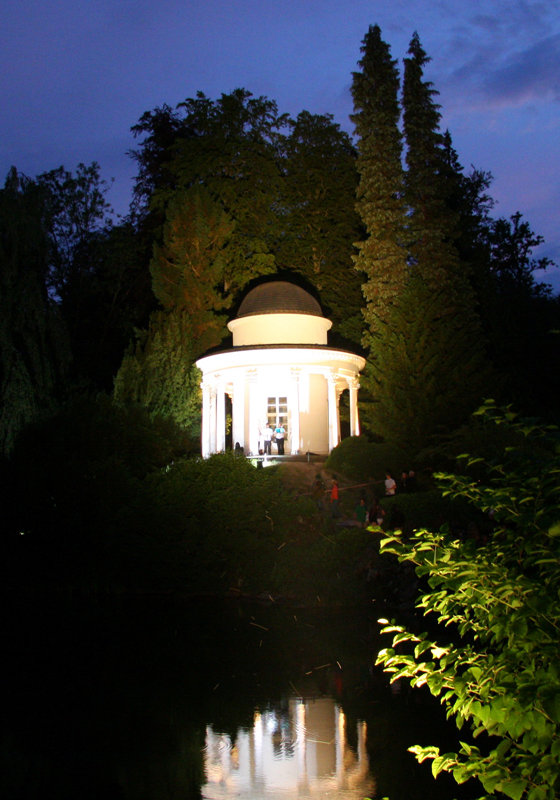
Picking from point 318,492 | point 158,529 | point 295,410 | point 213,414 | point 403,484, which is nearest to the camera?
point 158,529

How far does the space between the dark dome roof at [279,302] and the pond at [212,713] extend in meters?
17.4

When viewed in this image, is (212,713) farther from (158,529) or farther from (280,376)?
(280,376)

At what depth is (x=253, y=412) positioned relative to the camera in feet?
105

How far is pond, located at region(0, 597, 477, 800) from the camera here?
8.65 meters

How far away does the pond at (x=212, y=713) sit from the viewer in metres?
8.65

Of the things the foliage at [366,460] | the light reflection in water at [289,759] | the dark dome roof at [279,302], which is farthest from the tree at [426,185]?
the light reflection in water at [289,759]

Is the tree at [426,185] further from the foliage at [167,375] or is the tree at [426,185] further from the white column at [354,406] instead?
the foliage at [167,375]

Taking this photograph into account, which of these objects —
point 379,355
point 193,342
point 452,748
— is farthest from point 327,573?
point 193,342

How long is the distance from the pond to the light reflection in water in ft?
0.08

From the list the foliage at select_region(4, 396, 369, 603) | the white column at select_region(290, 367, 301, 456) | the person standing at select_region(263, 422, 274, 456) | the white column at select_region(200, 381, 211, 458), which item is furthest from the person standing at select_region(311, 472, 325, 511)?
the white column at select_region(200, 381, 211, 458)

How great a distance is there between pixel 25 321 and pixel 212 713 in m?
19.1

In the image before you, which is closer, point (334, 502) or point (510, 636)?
point (510, 636)

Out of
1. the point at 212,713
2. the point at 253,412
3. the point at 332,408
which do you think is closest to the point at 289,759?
the point at 212,713

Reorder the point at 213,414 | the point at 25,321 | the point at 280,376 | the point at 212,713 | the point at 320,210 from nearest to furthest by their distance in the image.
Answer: the point at 212,713
the point at 25,321
the point at 280,376
the point at 213,414
the point at 320,210
